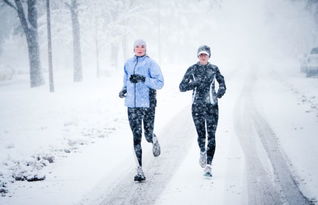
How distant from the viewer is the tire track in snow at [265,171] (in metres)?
5.38

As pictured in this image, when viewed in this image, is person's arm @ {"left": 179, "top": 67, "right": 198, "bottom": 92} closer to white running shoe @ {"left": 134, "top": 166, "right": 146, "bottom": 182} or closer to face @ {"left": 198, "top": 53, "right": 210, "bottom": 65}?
face @ {"left": 198, "top": 53, "right": 210, "bottom": 65}

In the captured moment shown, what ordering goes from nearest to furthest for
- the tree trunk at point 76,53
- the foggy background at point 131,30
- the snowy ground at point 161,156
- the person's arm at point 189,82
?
the snowy ground at point 161,156
the person's arm at point 189,82
the tree trunk at point 76,53
the foggy background at point 131,30

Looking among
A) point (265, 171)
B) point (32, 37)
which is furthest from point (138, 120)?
point (32, 37)

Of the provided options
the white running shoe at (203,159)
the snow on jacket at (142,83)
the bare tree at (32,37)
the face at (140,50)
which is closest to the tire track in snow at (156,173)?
the white running shoe at (203,159)

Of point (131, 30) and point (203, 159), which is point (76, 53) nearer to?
point (131, 30)

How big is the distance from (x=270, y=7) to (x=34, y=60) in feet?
208

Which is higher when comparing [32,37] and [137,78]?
[32,37]

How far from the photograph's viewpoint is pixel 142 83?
20.5 feet

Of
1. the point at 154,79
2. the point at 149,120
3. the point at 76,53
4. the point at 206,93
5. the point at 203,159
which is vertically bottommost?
the point at 203,159

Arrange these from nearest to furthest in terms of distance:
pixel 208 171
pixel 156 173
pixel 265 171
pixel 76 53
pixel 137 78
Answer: pixel 137 78, pixel 208 171, pixel 265 171, pixel 156 173, pixel 76 53

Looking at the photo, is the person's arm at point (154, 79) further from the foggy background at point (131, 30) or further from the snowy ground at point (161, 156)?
the foggy background at point (131, 30)

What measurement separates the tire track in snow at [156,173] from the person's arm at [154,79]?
1690mm

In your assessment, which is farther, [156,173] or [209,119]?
[156,173]

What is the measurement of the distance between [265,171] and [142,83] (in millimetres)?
2833
